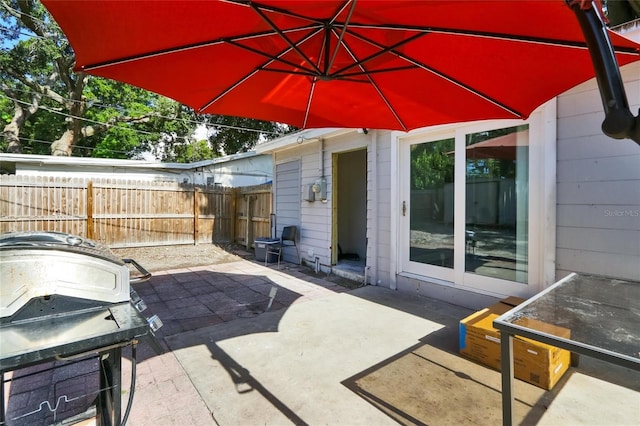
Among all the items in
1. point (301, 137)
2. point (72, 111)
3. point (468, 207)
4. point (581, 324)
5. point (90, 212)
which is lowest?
point (581, 324)

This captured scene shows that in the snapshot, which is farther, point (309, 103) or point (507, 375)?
point (309, 103)

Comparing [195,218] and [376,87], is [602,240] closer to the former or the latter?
[376,87]

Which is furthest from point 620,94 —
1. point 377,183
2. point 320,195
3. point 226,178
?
point 226,178

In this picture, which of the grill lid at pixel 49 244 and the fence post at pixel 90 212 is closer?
the grill lid at pixel 49 244

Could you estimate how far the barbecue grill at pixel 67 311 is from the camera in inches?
41.7

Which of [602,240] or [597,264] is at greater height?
[602,240]

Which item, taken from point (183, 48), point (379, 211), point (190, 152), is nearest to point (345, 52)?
point (183, 48)

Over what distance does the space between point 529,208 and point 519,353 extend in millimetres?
1628

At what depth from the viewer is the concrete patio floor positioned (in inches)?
75.1

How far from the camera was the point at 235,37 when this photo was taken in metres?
1.86

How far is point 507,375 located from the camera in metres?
1.37

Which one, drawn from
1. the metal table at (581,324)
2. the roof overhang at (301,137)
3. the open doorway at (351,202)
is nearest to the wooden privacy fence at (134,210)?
the roof overhang at (301,137)

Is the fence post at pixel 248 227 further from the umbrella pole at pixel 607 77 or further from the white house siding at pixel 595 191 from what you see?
the umbrella pole at pixel 607 77

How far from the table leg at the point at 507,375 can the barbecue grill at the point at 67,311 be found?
1517mm
